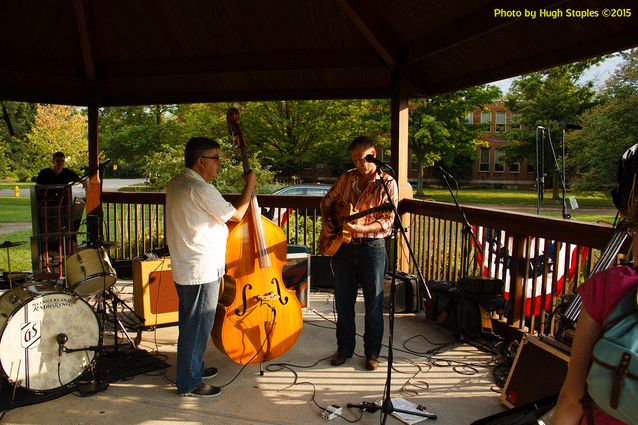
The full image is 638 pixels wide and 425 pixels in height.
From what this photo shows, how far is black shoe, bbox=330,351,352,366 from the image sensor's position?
12.7 feet

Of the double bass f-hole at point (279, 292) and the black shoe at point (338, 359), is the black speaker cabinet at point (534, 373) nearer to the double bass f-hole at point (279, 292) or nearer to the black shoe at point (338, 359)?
the black shoe at point (338, 359)

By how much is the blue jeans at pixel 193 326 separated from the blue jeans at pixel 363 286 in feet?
3.34

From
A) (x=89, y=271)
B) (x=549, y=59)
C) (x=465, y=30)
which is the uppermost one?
(x=465, y=30)

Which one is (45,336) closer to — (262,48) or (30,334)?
(30,334)

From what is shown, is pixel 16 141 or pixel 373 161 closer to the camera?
pixel 373 161

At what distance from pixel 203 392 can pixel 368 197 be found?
179 cm

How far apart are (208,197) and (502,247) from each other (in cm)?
301

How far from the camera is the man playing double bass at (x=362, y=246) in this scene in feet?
11.9

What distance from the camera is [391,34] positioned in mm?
5465

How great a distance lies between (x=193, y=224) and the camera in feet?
10.1

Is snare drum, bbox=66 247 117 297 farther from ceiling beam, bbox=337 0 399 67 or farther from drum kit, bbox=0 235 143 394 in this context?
ceiling beam, bbox=337 0 399 67

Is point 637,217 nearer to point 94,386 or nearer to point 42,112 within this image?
point 94,386

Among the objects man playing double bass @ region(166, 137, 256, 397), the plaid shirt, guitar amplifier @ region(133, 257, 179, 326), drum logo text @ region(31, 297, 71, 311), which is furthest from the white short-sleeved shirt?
guitar amplifier @ region(133, 257, 179, 326)

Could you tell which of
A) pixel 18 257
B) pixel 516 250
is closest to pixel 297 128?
pixel 18 257
